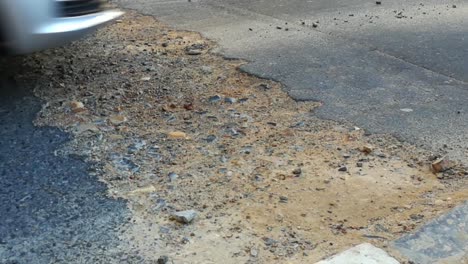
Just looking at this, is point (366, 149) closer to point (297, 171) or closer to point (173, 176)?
point (297, 171)

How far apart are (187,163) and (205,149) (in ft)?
0.73

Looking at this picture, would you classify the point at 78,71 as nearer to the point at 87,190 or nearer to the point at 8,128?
the point at 8,128

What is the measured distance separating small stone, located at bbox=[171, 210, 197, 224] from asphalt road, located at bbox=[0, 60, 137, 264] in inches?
10.4

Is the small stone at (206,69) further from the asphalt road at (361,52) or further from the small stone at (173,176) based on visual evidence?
the small stone at (173,176)

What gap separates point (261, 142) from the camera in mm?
4078

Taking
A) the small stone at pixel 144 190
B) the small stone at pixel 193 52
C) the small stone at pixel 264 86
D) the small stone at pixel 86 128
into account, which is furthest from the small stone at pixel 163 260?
the small stone at pixel 193 52

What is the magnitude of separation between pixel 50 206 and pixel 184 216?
750 mm

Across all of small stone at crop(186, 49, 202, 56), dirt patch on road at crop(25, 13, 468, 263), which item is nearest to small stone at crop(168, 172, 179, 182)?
dirt patch on road at crop(25, 13, 468, 263)

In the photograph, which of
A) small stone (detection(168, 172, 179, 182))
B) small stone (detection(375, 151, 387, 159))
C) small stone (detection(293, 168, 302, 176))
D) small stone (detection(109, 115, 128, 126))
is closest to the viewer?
small stone (detection(168, 172, 179, 182))

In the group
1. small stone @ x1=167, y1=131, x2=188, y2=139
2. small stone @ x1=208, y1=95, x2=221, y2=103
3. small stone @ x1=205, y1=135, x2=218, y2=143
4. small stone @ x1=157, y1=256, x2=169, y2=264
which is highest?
small stone @ x1=208, y1=95, x2=221, y2=103

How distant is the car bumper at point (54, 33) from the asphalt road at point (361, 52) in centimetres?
157

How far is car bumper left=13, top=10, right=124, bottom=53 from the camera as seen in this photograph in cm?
416

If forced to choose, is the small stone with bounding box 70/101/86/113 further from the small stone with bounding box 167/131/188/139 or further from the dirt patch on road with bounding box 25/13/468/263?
the small stone with bounding box 167/131/188/139

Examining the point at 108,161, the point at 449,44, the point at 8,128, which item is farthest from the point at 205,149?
the point at 449,44
